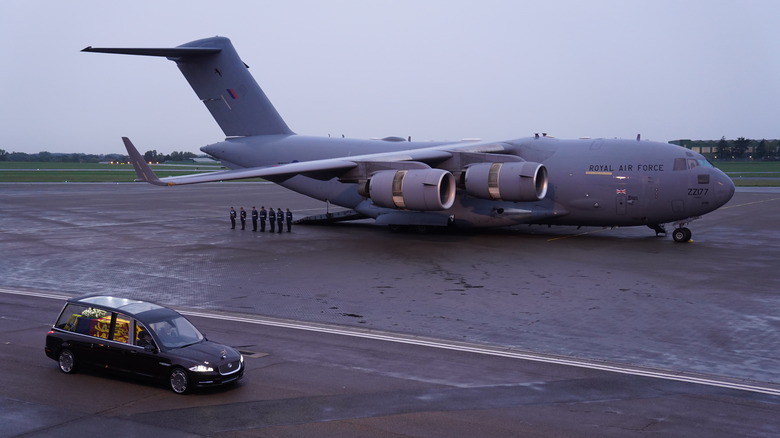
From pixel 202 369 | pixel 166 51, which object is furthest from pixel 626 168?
pixel 202 369

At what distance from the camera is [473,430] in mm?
8922

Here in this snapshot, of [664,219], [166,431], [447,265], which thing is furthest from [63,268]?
[664,219]

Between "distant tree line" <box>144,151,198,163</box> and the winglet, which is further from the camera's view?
"distant tree line" <box>144,151,198,163</box>

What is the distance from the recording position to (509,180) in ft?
84.1

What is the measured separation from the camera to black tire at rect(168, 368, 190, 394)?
10211 millimetres

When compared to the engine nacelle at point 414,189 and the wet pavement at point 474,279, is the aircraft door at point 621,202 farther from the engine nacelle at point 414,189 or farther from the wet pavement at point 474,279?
the engine nacelle at point 414,189

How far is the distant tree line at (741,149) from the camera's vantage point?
12588 centimetres

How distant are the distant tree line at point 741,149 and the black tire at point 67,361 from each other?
125m

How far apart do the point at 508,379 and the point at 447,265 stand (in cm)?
1070

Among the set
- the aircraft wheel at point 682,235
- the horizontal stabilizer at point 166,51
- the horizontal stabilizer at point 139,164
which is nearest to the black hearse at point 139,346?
the horizontal stabilizer at point 139,164

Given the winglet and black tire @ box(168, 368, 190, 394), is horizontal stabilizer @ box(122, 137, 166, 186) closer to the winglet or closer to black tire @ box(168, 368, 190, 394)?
the winglet

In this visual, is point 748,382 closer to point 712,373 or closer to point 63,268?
point 712,373

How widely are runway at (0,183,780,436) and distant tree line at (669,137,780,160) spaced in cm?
10174

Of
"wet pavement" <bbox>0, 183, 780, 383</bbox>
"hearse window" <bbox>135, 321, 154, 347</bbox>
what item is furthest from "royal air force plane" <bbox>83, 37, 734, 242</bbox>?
"hearse window" <bbox>135, 321, 154, 347</bbox>
